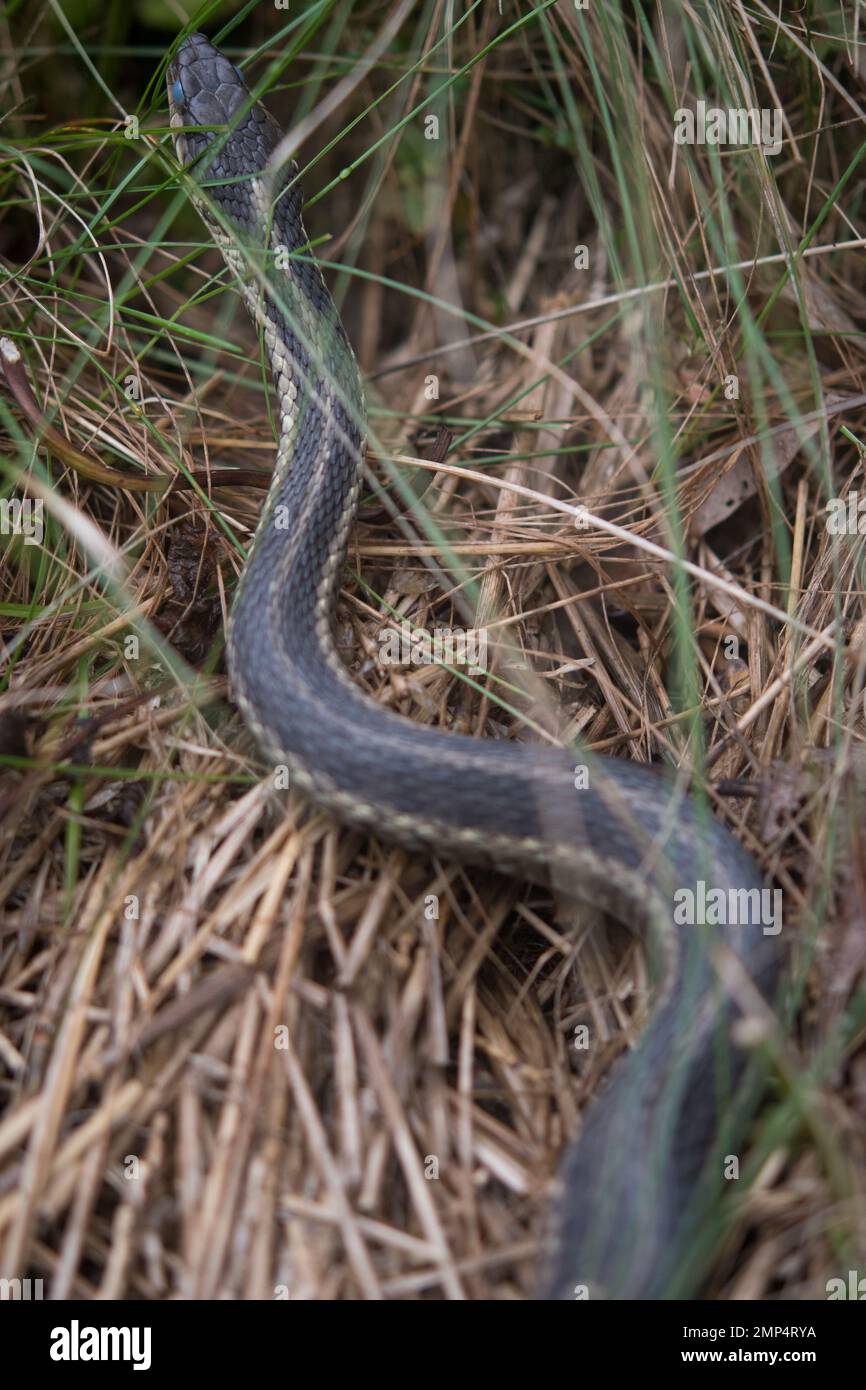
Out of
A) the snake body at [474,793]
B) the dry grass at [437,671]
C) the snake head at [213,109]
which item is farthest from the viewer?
the snake head at [213,109]

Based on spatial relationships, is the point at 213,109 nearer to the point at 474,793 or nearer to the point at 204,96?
the point at 204,96

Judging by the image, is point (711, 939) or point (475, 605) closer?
point (711, 939)

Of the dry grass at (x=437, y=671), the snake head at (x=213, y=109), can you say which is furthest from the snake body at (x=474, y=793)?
the dry grass at (x=437, y=671)

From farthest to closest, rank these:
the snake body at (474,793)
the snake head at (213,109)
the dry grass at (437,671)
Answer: the snake head at (213,109)
the dry grass at (437,671)
the snake body at (474,793)

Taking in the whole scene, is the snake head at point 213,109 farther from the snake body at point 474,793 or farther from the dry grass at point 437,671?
the dry grass at point 437,671

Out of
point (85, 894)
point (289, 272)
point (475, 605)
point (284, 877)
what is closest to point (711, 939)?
point (284, 877)
